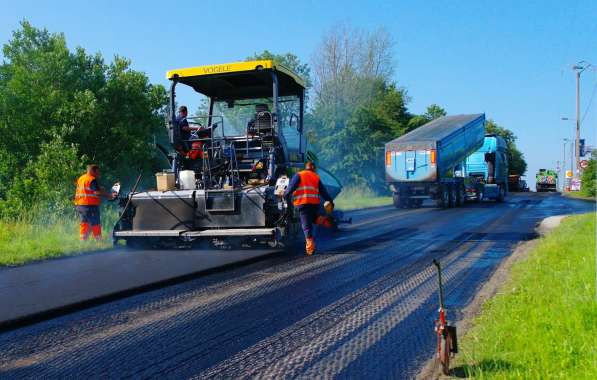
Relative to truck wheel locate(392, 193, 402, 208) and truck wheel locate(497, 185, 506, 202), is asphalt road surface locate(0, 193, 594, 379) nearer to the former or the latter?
truck wheel locate(392, 193, 402, 208)

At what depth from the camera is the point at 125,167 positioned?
17.6 meters

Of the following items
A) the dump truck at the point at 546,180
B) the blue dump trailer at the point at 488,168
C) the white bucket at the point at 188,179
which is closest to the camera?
the white bucket at the point at 188,179

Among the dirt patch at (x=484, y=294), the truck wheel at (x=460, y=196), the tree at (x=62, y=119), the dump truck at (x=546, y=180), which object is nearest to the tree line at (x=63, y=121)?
the tree at (x=62, y=119)

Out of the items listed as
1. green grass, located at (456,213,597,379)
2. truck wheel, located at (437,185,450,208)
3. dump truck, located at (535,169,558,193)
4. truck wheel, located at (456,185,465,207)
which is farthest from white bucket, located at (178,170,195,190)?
dump truck, located at (535,169,558,193)

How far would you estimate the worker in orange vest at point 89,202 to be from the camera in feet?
35.7

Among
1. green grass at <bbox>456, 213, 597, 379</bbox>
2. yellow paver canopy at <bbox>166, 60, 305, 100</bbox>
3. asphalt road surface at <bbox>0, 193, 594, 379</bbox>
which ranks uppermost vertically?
yellow paver canopy at <bbox>166, 60, 305, 100</bbox>

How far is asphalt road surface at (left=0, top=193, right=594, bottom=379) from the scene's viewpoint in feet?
12.9

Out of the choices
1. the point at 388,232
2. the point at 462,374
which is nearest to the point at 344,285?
the point at 462,374

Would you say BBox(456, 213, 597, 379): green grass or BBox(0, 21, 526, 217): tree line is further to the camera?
BBox(0, 21, 526, 217): tree line

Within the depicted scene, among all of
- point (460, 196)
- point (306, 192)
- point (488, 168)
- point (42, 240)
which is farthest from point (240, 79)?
point (488, 168)

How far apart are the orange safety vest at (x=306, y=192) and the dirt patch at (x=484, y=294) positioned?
3016 mm

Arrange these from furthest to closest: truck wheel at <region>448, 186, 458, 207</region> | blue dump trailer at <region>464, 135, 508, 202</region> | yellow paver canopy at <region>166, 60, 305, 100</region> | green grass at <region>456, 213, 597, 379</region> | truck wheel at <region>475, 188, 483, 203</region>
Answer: blue dump trailer at <region>464, 135, 508, 202</region>
truck wheel at <region>475, 188, 483, 203</region>
truck wheel at <region>448, 186, 458, 207</region>
yellow paver canopy at <region>166, 60, 305, 100</region>
green grass at <region>456, 213, 597, 379</region>

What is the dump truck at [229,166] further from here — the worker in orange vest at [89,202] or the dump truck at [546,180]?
the dump truck at [546,180]

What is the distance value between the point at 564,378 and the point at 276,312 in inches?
107
